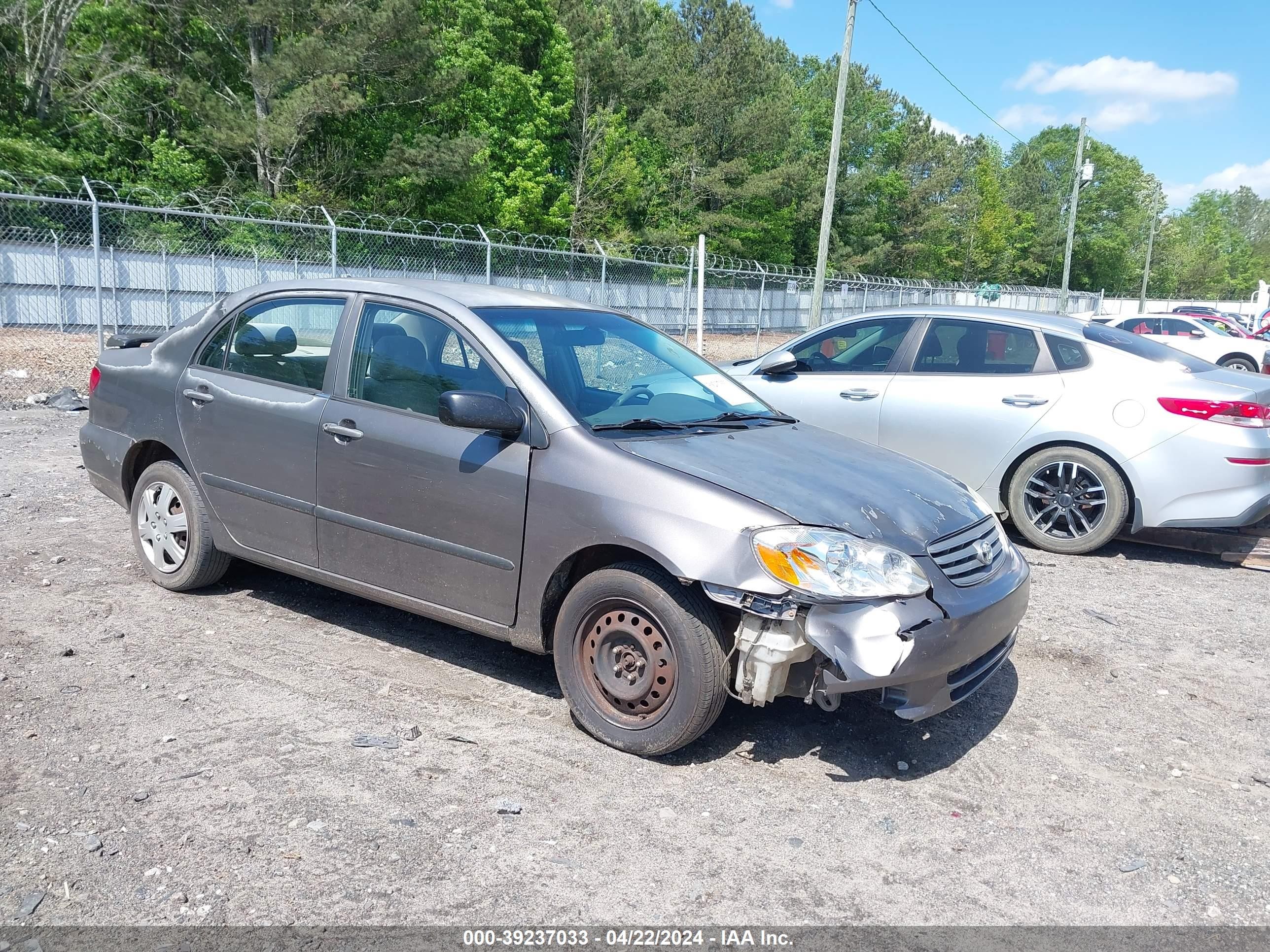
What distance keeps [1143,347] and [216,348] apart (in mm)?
6026

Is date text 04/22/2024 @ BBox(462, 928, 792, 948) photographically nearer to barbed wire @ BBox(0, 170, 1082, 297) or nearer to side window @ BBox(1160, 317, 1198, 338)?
barbed wire @ BBox(0, 170, 1082, 297)

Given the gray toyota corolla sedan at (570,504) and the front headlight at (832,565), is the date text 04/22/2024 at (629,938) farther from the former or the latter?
the front headlight at (832,565)

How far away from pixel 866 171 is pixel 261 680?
Result: 57.6 m

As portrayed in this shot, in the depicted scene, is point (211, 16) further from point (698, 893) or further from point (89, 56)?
point (698, 893)

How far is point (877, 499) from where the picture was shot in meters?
3.75

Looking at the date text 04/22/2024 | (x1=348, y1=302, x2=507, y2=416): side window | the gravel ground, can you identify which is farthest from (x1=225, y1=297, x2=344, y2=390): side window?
the gravel ground

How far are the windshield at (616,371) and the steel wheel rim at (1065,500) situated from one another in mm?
3022

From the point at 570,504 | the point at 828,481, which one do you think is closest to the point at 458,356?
the point at 570,504

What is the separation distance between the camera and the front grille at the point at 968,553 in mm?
3637

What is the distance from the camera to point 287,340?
4.74 metres

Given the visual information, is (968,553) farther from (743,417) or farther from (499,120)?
(499,120)

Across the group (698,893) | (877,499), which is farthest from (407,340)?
(698,893)

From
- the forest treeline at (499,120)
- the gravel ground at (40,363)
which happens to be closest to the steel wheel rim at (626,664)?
the gravel ground at (40,363)

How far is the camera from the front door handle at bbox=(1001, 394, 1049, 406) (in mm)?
6789
